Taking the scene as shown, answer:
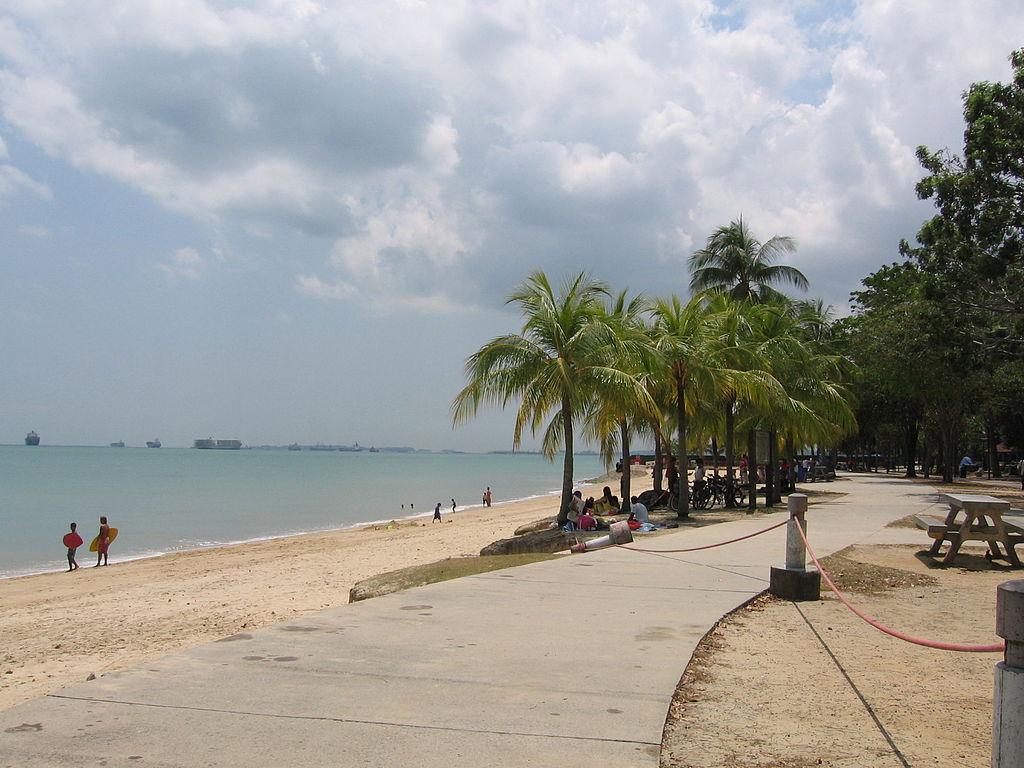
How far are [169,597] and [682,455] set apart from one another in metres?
11.8

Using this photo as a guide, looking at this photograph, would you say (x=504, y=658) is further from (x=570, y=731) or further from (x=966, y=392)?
(x=966, y=392)

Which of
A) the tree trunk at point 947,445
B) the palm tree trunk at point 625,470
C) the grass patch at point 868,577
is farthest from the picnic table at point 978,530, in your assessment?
the tree trunk at point 947,445

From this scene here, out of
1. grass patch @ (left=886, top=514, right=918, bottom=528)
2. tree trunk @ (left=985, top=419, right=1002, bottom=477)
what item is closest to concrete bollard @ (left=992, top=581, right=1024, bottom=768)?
grass patch @ (left=886, top=514, right=918, bottom=528)

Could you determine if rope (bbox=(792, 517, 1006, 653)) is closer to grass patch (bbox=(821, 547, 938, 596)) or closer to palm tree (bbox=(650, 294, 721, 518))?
grass patch (bbox=(821, 547, 938, 596))

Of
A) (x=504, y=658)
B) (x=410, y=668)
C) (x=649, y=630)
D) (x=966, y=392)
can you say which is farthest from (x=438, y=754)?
(x=966, y=392)

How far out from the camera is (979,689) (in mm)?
5508

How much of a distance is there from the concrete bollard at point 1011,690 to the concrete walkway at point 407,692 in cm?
150

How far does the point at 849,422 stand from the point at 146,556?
25.7 meters

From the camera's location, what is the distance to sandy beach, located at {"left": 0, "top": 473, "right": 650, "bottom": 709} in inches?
382

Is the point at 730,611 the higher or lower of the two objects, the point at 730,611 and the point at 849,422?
the lower

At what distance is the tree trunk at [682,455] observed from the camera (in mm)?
20250

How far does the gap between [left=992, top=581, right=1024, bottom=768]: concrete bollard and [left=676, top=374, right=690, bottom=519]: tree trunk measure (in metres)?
17.1

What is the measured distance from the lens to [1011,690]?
277 cm

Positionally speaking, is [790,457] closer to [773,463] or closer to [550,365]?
[773,463]
